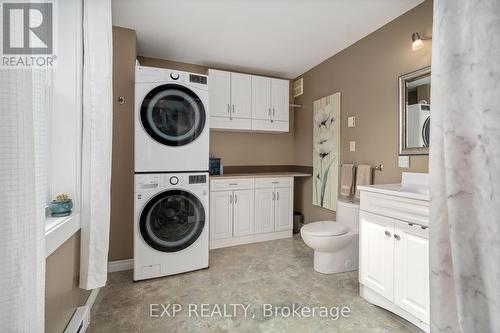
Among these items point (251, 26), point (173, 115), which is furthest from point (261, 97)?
point (173, 115)

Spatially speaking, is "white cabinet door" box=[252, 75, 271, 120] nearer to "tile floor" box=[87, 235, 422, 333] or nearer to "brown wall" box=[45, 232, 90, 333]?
"tile floor" box=[87, 235, 422, 333]

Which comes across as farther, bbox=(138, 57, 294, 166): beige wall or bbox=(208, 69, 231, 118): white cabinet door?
bbox=(138, 57, 294, 166): beige wall

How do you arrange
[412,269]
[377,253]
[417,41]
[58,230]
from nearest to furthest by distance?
[58,230], [412,269], [377,253], [417,41]

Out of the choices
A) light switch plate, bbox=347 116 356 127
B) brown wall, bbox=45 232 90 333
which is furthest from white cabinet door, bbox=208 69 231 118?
brown wall, bbox=45 232 90 333

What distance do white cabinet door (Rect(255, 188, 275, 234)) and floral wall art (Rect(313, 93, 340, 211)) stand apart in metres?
0.66

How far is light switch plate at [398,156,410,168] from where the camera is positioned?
6.53ft

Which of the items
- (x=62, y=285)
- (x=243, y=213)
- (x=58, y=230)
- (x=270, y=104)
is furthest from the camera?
(x=270, y=104)

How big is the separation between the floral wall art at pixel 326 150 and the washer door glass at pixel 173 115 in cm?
165

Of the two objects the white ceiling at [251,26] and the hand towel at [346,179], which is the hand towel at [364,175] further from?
the white ceiling at [251,26]

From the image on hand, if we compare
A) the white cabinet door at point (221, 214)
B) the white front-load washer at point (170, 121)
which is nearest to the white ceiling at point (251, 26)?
the white front-load washer at point (170, 121)

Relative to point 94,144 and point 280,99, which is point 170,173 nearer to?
point 94,144

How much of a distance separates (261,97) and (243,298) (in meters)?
2.53

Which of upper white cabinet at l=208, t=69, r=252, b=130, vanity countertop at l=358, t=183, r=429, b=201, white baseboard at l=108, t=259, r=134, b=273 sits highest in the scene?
upper white cabinet at l=208, t=69, r=252, b=130

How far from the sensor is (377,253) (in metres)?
1.68
